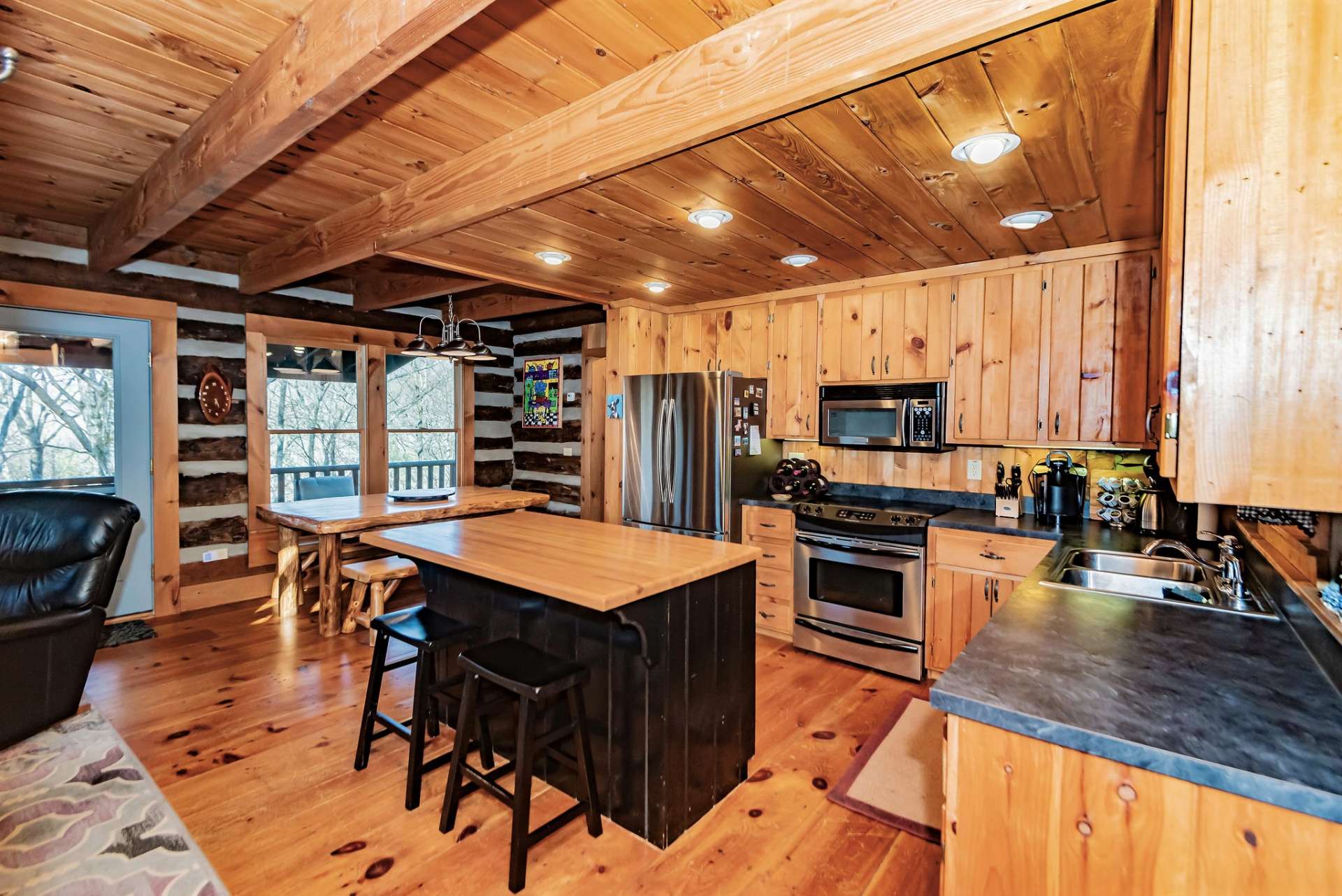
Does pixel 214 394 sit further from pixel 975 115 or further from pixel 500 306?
pixel 975 115

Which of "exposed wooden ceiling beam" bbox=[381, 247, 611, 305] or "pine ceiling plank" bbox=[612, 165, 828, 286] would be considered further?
"exposed wooden ceiling beam" bbox=[381, 247, 611, 305]

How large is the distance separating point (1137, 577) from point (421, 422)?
18.3 feet

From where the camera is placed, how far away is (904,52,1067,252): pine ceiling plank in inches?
62.3

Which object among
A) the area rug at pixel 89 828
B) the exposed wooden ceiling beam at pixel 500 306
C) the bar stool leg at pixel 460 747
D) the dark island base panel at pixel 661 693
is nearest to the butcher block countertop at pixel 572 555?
the dark island base panel at pixel 661 693

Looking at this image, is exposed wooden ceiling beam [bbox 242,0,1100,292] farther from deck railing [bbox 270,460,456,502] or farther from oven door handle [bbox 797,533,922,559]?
deck railing [bbox 270,460,456,502]

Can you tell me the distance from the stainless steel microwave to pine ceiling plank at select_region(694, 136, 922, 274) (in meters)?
0.77

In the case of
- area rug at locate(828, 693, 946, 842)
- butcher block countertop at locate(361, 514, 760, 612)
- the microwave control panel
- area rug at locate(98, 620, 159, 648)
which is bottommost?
area rug at locate(828, 693, 946, 842)

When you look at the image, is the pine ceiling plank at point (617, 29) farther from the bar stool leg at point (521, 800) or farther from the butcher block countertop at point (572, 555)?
the bar stool leg at point (521, 800)

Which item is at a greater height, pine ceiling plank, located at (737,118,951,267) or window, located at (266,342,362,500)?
pine ceiling plank, located at (737,118,951,267)

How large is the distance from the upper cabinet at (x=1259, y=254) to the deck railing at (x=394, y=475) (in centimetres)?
568

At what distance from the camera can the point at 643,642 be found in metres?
2.02

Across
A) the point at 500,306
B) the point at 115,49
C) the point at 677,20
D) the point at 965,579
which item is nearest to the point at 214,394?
the point at 500,306

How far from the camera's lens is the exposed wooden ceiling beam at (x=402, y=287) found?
14.3 feet

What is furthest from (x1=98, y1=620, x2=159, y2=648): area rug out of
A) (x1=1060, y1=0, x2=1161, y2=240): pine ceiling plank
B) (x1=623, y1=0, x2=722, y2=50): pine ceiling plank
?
(x1=1060, y1=0, x2=1161, y2=240): pine ceiling plank
